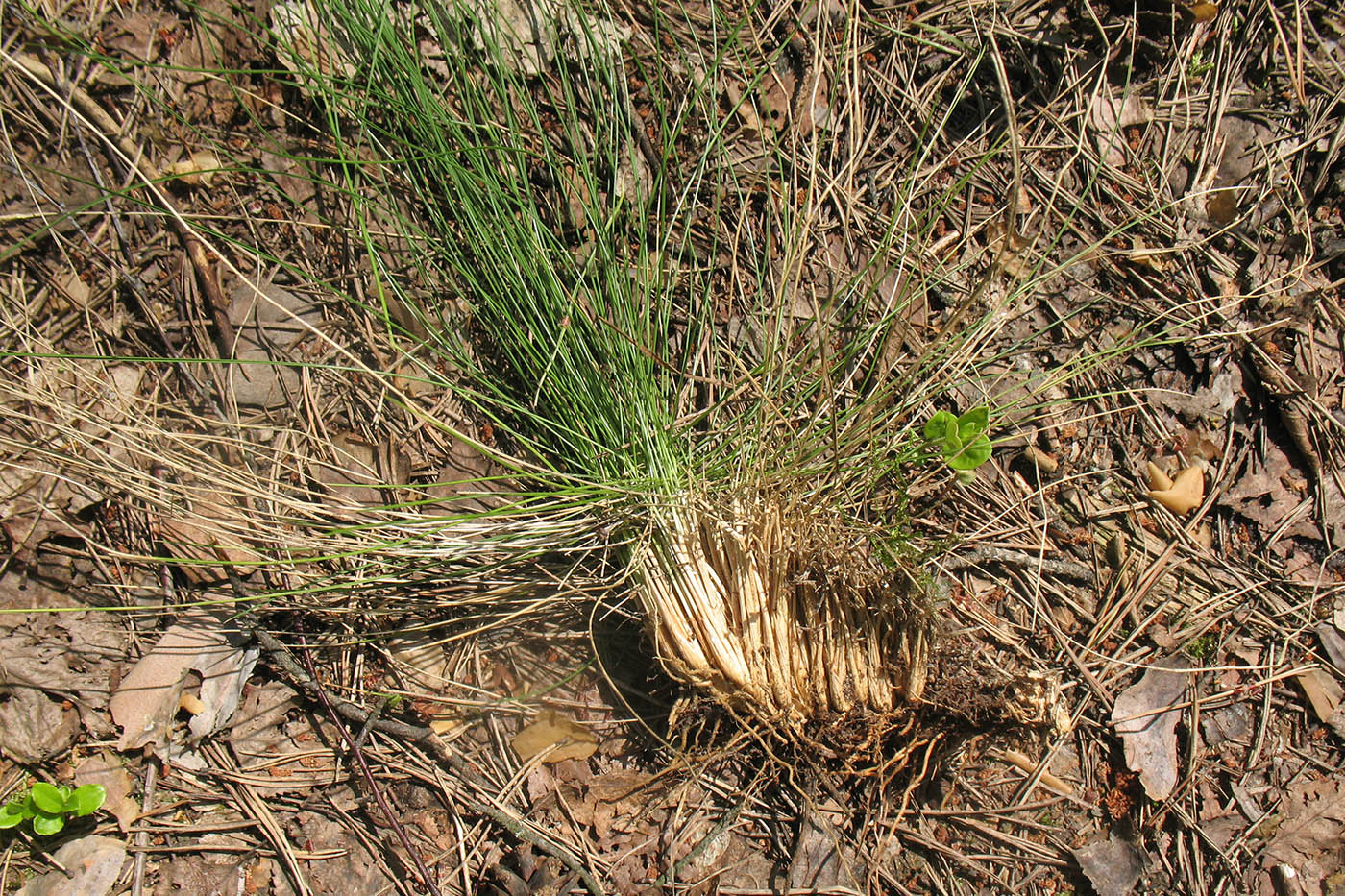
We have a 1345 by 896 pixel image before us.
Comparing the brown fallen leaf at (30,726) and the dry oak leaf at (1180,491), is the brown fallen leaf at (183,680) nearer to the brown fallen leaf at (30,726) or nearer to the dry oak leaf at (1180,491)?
the brown fallen leaf at (30,726)

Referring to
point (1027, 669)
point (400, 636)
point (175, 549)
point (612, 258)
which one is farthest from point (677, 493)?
point (175, 549)

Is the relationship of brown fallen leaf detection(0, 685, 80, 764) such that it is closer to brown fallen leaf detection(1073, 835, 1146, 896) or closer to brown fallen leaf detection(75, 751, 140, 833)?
brown fallen leaf detection(75, 751, 140, 833)

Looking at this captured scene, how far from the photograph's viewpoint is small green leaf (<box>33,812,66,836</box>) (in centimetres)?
167

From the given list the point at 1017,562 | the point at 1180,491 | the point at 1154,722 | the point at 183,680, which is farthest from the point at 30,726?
the point at 1180,491

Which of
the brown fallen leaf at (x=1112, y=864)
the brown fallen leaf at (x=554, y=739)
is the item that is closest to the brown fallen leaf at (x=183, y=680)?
the brown fallen leaf at (x=554, y=739)

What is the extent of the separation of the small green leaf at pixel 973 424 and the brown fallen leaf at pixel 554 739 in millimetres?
1050

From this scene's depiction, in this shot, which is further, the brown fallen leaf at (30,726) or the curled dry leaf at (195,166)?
the curled dry leaf at (195,166)

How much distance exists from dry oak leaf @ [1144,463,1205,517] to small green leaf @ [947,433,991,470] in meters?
0.62

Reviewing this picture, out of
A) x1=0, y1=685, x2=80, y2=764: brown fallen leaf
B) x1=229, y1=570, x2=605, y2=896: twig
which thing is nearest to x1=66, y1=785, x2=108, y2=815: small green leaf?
x1=0, y1=685, x2=80, y2=764: brown fallen leaf

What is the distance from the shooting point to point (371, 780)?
1739mm

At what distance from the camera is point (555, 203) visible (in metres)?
1.90

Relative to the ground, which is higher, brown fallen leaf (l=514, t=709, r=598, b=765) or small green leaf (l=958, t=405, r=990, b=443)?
small green leaf (l=958, t=405, r=990, b=443)

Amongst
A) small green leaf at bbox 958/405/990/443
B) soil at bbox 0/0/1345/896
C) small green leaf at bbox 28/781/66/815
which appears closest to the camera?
small green leaf at bbox 958/405/990/443

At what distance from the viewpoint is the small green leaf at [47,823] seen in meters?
1.67
